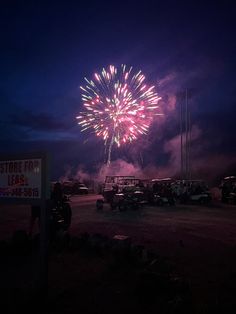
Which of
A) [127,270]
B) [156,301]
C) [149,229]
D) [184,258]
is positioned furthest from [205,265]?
[149,229]

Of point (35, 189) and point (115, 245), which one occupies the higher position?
point (35, 189)

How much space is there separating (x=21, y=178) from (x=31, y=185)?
1.32ft

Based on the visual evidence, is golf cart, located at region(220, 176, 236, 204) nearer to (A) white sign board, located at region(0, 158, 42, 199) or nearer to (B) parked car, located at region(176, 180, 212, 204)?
(B) parked car, located at region(176, 180, 212, 204)

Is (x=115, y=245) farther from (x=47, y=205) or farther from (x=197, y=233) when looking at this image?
(x=197, y=233)

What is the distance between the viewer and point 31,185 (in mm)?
7242

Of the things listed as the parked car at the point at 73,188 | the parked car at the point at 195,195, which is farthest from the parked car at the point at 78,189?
the parked car at the point at 195,195

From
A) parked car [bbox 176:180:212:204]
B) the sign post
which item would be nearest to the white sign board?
the sign post

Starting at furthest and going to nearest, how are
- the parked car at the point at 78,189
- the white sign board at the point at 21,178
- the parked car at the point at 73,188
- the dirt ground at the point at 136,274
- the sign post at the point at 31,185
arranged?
the parked car at the point at 78,189
the parked car at the point at 73,188
the white sign board at the point at 21,178
the sign post at the point at 31,185
the dirt ground at the point at 136,274

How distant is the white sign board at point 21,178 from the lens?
7.17 metres

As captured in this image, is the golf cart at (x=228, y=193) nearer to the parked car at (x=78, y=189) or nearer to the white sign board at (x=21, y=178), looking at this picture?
the parked car at (x=78, y=189)

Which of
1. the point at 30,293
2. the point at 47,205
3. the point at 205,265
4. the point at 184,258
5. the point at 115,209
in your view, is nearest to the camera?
the point at 30,293

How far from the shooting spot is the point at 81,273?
26.0 feet

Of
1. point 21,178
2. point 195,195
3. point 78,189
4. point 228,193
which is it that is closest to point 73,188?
point 78,189

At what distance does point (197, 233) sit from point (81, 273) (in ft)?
24.9
